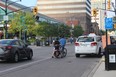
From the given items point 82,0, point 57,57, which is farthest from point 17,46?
point 82,0

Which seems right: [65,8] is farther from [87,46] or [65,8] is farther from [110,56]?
[110,56]

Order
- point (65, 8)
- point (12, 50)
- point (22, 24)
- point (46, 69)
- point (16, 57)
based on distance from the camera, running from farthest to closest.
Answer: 1. point (65, 8)
2. point (22, 24)
3. point (16, 57)
4. point (12, 50)
5. point (46, 69)

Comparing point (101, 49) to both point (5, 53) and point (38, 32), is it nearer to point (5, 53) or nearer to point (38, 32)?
point (5, 53)

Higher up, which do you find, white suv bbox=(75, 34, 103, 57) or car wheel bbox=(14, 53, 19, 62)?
white suv bbox=(75, 34, 103, 57)

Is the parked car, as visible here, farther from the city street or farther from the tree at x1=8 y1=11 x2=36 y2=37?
the tree at x1=8 y1=11 x2=36 y2=37

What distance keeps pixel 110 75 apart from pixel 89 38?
517 inches

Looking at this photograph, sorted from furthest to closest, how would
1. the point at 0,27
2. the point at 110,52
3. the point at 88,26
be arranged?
the point at 88,26
the point at 0,27
the point at 110,52

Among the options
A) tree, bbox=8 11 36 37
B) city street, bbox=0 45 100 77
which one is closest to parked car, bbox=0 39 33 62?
city street, bbox=0 45 100 77

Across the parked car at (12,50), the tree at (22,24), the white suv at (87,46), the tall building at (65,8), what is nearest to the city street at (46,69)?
the parked car at (12,50)

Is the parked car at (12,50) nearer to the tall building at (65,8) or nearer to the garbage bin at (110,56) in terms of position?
the garbage bin at (110,56)

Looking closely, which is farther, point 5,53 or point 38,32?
point 38,32

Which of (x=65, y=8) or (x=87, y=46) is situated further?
(x=65, y=8)

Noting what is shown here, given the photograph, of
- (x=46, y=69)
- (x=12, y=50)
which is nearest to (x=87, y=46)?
(x=12, y=50)

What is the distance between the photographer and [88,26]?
182000 mm
